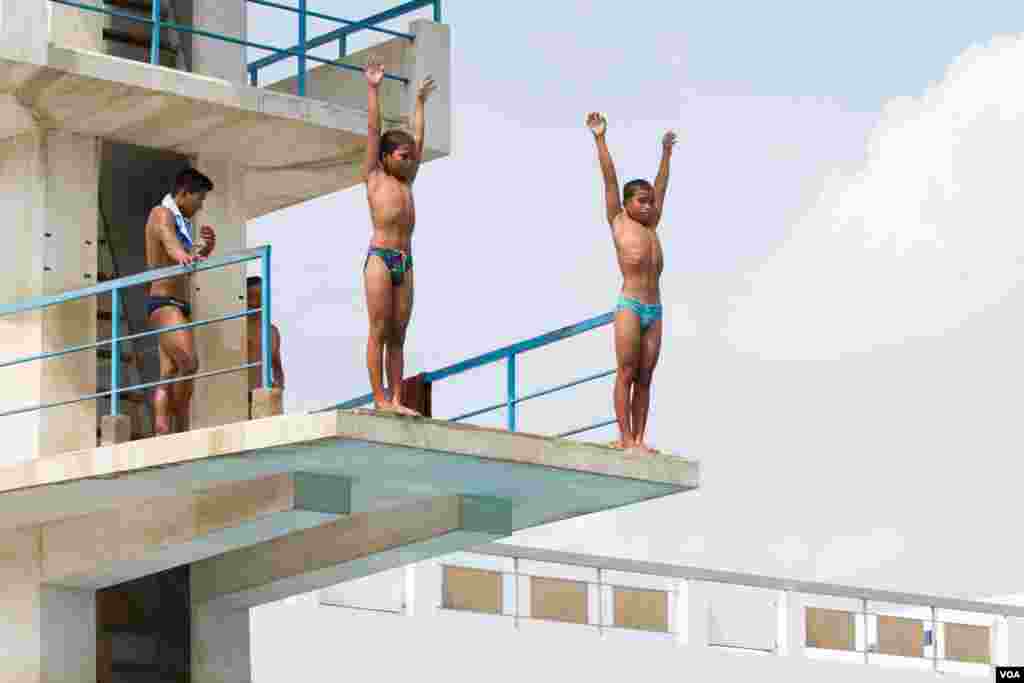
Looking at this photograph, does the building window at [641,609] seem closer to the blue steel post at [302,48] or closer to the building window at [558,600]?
the building window at [558,600]

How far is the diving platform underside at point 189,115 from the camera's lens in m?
24.3

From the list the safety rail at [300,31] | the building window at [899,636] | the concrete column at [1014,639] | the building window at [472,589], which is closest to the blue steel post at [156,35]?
the safety rail at [300,31]

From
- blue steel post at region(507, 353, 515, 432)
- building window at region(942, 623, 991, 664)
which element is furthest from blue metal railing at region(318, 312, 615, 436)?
building window at region(942, 623, 991, 664)

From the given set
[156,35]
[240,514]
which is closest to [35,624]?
[240,514]

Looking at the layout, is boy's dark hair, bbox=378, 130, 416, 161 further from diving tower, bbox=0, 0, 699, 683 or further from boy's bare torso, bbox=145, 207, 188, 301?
boy's bare torso, bbox=145, 207, 188, 301

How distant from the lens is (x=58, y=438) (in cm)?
2467

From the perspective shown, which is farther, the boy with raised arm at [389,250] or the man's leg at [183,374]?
the man's leg at [183,374]

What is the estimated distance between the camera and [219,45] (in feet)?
85.4

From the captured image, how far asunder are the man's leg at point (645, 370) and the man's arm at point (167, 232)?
11.4 ft

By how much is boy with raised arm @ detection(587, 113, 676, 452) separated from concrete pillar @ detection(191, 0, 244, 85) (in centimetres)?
361

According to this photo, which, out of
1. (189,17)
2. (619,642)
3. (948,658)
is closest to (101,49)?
(189,17)

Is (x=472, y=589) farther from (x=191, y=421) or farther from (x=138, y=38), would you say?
(x=138, y=38)

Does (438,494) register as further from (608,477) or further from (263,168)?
(263,168)

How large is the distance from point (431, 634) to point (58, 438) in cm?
510
